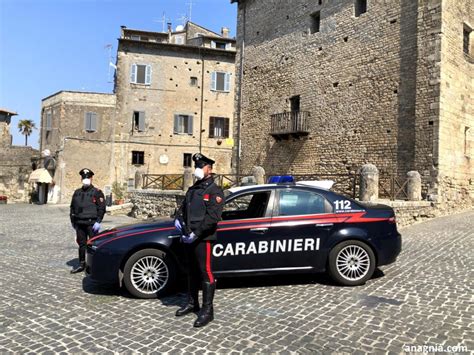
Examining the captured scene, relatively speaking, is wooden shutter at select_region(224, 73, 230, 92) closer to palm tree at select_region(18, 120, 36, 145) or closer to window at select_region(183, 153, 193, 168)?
window at select_region(183, 153, 193, 168)

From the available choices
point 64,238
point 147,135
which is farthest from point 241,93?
point 64,238

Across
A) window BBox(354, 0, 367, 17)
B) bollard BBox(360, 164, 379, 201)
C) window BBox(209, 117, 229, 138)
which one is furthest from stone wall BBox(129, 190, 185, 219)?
window BBox(209, 117, 229, 138)

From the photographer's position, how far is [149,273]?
517 cm

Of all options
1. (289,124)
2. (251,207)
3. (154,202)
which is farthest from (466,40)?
(154,202)

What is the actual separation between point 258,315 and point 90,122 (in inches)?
1061

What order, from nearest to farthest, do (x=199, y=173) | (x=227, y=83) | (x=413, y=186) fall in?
(x=199, y=173) → (x=413, y=186) → (x=227, y=83)

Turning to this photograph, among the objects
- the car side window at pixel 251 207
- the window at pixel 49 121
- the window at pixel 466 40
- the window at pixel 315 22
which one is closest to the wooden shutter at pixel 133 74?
the window at pixel 49 121

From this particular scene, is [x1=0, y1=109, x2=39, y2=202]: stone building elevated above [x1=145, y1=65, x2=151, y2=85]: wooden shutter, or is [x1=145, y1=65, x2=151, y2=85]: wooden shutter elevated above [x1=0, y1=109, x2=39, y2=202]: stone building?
[x1=145, y1=65, x2=151, y2=85]: wooden shutter

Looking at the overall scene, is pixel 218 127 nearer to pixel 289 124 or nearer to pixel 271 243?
pixel 289 124

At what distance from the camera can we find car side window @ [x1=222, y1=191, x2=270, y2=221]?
562 centimetres

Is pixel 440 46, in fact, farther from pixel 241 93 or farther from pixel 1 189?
pixel 1 189

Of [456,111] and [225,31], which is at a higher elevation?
[225,31]

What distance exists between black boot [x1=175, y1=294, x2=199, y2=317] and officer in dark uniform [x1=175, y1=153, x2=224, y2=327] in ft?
0.79

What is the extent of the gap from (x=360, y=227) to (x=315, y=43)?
14.9 metres
